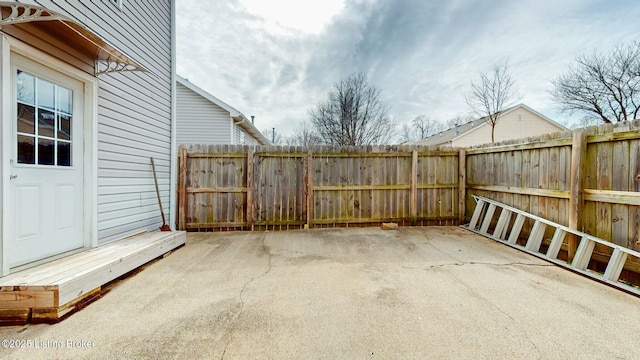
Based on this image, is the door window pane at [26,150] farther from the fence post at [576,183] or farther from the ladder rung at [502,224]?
the ladder rung at [502,224]

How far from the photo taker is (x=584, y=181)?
3256 mm

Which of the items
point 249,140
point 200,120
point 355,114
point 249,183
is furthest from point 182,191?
point 355,114

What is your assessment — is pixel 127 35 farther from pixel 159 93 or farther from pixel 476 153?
pixel 476 153

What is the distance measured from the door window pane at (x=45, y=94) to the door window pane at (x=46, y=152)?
1.21 ft

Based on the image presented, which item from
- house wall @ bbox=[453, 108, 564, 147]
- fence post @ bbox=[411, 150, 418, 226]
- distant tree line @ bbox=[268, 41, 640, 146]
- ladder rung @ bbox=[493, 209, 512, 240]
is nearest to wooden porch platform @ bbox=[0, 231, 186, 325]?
fence post @ bbox=[411, 150, 418, 226]

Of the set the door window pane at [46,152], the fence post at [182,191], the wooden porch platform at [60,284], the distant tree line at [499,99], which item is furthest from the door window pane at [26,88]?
the distant tree line at [499,99]

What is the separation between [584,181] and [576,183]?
8 centimetres

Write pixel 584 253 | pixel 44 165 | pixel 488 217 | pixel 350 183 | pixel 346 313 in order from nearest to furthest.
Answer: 1. pixel 346 313
2. pixel 44 165
3. pixel 584 253
4. pixel 488 217
5. pixel 350 183

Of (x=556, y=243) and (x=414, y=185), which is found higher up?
(x=414, y=185)

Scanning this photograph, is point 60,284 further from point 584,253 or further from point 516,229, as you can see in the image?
point 516,229

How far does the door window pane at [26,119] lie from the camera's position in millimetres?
2419

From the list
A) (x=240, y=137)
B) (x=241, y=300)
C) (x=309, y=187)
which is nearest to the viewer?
(x=241, y=300)

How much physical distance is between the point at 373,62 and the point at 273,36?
4523mm

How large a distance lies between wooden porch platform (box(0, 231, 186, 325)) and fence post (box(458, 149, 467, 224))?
230 inches
